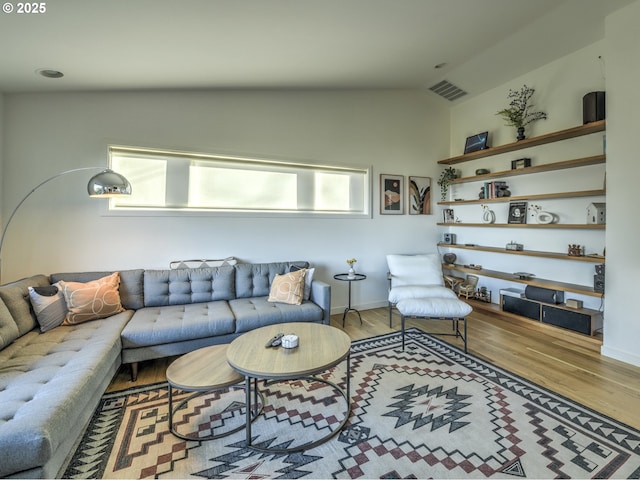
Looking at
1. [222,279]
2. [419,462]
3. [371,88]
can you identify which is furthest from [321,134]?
[419,462]

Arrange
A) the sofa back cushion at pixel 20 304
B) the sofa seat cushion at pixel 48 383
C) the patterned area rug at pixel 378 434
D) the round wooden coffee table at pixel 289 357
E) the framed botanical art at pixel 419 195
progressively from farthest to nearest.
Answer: the framed botanical art at pixel 419 195, the sofa back cushion at pixel 20 304, the round wooden coffee table at pixel 289 357, the patterned area rug at pixel 378 434, the sofa seat cushion at pixel 48 383

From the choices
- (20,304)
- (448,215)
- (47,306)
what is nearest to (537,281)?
(448,215)

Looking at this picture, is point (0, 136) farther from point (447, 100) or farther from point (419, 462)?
point (447, 100)

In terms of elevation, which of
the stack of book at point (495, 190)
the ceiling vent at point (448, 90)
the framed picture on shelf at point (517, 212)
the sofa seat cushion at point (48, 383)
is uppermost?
the ceiling vent at point (448, 90)

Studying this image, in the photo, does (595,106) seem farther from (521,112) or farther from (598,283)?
(598,283)

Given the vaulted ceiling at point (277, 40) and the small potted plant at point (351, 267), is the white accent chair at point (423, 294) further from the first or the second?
the vaulted ceiling at point (277, 40)

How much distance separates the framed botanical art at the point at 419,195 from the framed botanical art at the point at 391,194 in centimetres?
17

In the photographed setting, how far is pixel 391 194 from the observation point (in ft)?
15.0

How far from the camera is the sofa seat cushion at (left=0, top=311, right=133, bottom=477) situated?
3.91 feet

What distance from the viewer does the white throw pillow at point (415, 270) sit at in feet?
12.8

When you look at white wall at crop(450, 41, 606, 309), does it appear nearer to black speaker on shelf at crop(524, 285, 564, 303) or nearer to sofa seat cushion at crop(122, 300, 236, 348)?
black speaker on shelf at crop(524, 285, 564, 303)

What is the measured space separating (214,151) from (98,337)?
2200 mm

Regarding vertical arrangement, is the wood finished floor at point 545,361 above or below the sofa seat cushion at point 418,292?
below

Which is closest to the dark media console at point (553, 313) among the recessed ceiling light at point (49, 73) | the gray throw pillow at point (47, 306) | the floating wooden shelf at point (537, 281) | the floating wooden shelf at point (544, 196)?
the floating wooden shelf at point (537, 281)
